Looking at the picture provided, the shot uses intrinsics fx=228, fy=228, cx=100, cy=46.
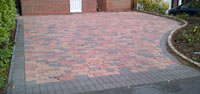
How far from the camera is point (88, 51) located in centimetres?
711

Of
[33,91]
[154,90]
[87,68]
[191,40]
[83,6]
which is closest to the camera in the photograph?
[33,91]

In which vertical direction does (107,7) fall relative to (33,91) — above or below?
above

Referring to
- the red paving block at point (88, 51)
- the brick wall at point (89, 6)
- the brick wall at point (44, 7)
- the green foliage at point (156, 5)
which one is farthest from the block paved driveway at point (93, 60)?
the green foliage at point (156, 5)

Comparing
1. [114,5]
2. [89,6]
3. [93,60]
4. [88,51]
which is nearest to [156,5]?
[114,5]

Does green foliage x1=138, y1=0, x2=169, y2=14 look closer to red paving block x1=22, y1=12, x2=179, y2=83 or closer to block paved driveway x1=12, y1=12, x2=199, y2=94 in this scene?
red paving block x1=22, y1=12, x2=179, y2=83

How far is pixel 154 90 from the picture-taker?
4.76m

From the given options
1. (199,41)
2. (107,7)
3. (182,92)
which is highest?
(107,7)

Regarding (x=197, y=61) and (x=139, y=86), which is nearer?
(x=139, y=86)

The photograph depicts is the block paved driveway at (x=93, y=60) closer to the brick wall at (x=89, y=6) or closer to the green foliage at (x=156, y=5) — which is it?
the brick wall at (x=89, y=6)

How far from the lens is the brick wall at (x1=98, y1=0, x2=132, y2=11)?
56.6 ft

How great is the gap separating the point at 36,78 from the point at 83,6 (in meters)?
11.7

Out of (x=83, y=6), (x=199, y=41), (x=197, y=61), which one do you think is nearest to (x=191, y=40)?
(x=199, y=41)

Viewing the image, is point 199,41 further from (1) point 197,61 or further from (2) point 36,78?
(2) point 36,78

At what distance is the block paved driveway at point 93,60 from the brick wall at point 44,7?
15.6 ft
